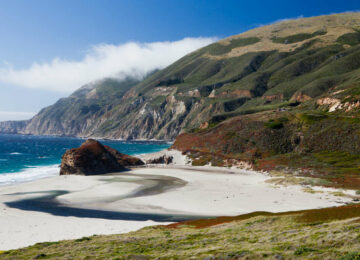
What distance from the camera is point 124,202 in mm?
48062

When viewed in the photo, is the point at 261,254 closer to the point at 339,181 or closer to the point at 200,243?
the point at 200,243

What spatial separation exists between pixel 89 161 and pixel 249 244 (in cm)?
7342

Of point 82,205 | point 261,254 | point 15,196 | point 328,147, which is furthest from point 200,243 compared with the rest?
point 328,147

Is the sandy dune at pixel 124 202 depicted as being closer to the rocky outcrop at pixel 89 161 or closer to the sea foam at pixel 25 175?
the rocky outcrop at pixel 89 161

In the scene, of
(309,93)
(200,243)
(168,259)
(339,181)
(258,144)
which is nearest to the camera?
(168,259)

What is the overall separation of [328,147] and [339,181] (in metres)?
27.8

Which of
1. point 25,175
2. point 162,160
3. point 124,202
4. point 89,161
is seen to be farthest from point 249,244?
point 162,160

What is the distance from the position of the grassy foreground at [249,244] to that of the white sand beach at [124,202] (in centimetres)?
1064

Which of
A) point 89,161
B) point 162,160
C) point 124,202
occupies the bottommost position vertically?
point 124,202

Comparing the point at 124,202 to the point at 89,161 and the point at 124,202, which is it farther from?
the point at 89,161

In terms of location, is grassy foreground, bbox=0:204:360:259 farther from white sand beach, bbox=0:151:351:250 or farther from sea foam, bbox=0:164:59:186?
sea foam, bbox=0:164:59:186

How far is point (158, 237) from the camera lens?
23.1 metres

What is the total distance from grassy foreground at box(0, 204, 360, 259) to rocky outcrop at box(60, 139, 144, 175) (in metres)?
60.8

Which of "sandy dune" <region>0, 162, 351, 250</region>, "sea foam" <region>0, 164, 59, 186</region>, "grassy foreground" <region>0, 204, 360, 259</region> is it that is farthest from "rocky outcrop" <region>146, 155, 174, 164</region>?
"grassy foreground" <region>0, 204, 360, 259</region>
